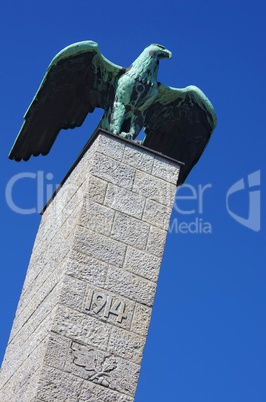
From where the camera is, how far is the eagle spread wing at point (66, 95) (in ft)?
35.4

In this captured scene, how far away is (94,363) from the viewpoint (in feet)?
29.2

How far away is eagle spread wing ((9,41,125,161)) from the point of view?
10.8 meters

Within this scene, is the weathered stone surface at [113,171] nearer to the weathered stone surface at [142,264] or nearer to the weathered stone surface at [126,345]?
the weathered stone surface at [142,264]

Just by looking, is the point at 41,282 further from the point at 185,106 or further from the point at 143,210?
the point at 185,106

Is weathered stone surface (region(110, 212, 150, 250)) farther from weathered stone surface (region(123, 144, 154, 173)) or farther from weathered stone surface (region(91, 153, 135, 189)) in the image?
weathered stone surface (region(123, 144, 154, 173))

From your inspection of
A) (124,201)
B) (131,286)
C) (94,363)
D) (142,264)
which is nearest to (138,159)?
(124,201)

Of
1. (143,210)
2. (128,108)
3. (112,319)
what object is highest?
(128,108)

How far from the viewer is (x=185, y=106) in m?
11.2

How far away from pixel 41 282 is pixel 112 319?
2.98 ft

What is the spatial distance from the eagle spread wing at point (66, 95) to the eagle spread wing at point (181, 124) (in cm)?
54

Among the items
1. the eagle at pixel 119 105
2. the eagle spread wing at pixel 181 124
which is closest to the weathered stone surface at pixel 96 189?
the eagle at pixel 119 105

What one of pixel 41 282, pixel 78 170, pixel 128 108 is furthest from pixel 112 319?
pixel 128 108

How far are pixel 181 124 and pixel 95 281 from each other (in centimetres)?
267

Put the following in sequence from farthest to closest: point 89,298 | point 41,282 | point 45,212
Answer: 1. point 45,212
2. point 41,282
3. point 89,298
